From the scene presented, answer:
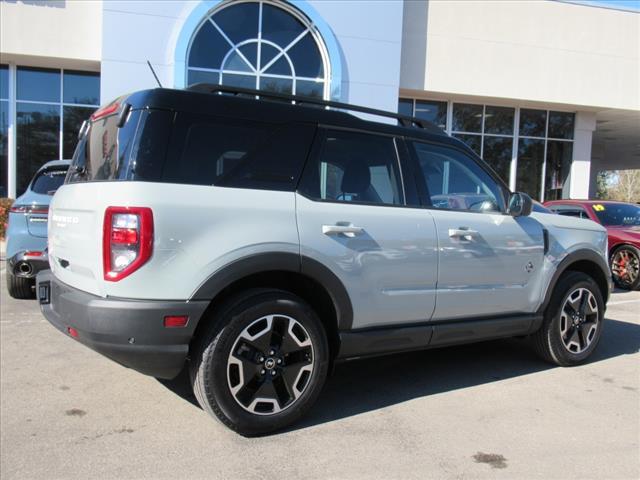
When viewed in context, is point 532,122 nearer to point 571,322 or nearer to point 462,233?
point 571,322

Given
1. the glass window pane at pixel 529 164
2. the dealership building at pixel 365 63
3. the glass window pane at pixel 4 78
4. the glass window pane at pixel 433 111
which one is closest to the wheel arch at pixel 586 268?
the dealership building at pixel 365 63

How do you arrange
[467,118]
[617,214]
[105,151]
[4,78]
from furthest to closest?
[467,118]
[4,78]
[617,214]
[105,151]

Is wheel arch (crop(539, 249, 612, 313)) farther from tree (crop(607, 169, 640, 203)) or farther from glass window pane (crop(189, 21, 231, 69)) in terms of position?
tree (crop(607, 169, 640, 203))

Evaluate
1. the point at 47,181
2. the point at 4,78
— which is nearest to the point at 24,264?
the point at 47,181

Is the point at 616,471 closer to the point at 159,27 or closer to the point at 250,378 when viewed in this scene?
A: the point at 250,378

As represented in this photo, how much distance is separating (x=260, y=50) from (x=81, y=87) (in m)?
5.38

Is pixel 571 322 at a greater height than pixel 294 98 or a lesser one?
lesser

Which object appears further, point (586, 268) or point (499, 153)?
point (499, 153)

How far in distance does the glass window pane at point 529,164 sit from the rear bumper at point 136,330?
17176 mm

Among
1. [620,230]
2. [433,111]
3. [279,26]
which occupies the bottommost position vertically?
[620,230]

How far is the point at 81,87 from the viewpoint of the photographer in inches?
606

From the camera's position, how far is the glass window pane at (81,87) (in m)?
15.3

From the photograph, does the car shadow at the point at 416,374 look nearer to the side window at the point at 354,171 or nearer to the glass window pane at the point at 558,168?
the side window at the point at 354,171

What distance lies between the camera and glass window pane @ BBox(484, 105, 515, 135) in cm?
1789
